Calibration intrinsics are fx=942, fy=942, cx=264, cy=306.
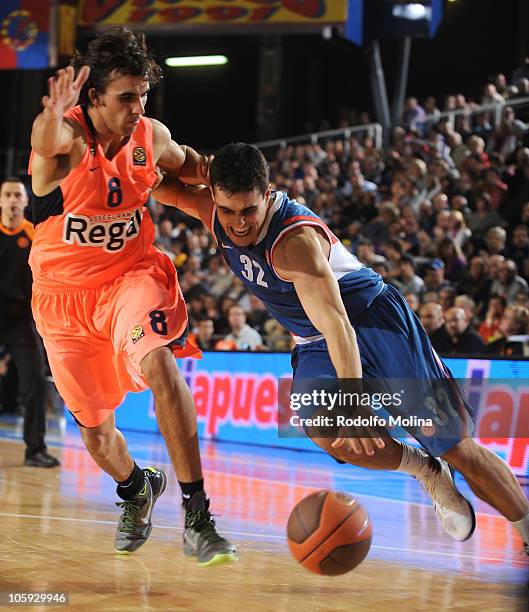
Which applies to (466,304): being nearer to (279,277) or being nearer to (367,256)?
(367,256)

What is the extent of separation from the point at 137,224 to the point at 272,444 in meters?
5.43

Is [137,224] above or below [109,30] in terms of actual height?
below

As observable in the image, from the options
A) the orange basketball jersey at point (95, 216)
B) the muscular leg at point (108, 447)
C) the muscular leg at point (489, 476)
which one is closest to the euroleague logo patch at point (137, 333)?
the orange basketball jersey at point (95, 216)

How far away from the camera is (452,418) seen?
4.18m

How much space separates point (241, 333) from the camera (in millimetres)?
10711

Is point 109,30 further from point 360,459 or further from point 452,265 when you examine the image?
point 452,265

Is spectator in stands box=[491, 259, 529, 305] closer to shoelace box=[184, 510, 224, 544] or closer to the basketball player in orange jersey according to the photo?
the basketball player in orange jersey

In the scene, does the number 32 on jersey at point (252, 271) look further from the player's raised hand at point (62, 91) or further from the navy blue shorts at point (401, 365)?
the player's raised hand at point (62, 91)


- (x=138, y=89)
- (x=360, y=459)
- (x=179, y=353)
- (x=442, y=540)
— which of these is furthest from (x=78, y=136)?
(x=442, y=540)

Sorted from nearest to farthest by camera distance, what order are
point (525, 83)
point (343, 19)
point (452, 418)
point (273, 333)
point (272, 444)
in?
point (452, 418) < point (272, 444) < point (273, 333) < point (525, 83) < point (343, 19)

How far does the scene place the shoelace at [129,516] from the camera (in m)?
4.61

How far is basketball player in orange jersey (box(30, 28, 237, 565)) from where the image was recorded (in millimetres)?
4102

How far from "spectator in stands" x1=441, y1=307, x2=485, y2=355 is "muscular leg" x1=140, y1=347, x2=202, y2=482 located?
476 cm

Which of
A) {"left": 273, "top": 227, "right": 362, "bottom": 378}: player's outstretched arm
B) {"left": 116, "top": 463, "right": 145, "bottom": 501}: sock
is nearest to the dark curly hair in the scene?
{"left": 273, "top": 227, "right": 362, "bottom": 378}: player's outstretched arm
